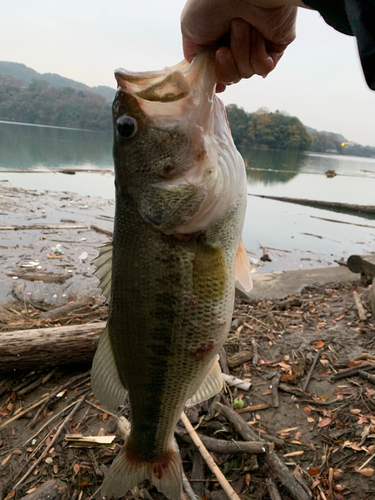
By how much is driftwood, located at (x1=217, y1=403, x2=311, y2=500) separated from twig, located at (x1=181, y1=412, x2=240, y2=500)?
378 millimetres

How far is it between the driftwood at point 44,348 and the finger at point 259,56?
3.44 metres

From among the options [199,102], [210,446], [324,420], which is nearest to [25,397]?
[210,446]

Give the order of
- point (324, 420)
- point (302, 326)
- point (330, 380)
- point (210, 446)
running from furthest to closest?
1. point (302, 326)
2. point (330, 380)
3. point (324, 420)
4. point (210, 446)

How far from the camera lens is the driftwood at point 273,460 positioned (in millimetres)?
2512

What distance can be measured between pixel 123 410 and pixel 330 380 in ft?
7.35

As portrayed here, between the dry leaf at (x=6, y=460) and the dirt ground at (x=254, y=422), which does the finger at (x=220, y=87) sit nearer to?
the dirt ground at (x=254, y=422)

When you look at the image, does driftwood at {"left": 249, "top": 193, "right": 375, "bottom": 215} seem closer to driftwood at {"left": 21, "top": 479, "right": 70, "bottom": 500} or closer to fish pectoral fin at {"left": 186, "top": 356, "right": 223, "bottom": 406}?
fish pectoral fin at {"left": 186, "top": 356, "right": 223, "bottom": 406}

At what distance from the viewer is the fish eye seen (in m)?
1.69

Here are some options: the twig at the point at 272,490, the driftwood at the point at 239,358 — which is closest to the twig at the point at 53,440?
the driftwood at the point at 239,358

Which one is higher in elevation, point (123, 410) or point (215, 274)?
point (215, 274)

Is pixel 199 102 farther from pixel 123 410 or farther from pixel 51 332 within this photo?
pixel 51 332

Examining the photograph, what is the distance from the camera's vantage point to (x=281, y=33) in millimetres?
1881

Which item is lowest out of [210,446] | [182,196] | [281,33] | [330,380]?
[210,446]

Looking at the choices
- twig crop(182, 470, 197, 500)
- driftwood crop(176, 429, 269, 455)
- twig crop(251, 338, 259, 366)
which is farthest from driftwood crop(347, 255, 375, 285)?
twig crop(182, 470, 197, 500)
